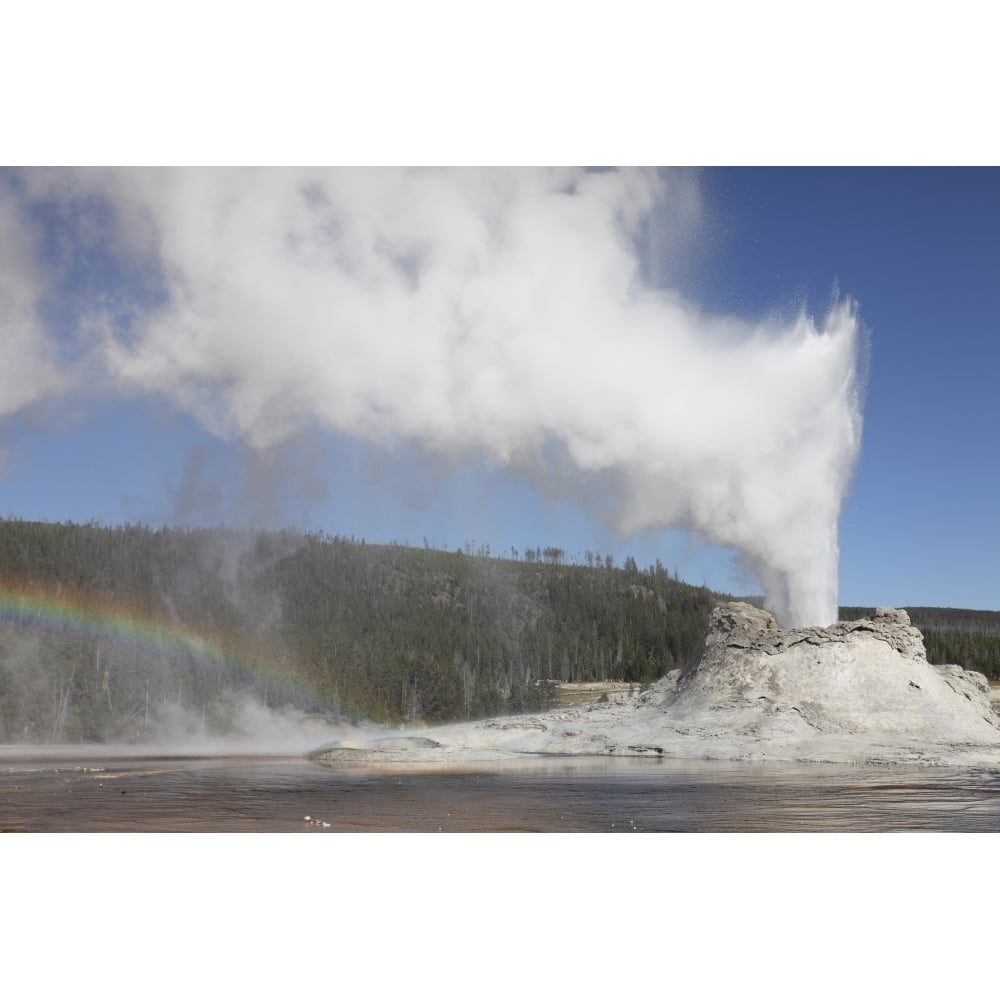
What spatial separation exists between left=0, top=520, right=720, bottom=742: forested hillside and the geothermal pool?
1326 centimetres

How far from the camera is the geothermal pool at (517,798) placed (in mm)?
8891

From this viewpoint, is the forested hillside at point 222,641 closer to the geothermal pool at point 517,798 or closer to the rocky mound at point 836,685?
the geothermal pool at point 517,798

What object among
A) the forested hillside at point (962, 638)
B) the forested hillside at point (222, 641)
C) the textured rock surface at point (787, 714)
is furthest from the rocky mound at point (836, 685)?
the forested hillside at point (962, 638)

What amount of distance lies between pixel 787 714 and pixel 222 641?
Result: 18353 millimetres

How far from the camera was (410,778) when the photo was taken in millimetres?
12352

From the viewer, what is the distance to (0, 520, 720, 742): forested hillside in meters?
26.8

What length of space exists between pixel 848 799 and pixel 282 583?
24772 millimetres

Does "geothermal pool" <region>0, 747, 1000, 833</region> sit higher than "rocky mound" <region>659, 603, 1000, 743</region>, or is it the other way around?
"rocky mound" <region>659, 603, 1000, 743</region>

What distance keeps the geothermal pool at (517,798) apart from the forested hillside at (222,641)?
43.5 feet

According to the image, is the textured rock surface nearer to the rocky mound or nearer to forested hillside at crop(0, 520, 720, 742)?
the rocky mound

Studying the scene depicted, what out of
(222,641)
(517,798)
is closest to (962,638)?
(222,641)

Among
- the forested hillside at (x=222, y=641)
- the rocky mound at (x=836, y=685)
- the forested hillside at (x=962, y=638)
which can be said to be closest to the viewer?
the rocky mound at (x=836, y=685)

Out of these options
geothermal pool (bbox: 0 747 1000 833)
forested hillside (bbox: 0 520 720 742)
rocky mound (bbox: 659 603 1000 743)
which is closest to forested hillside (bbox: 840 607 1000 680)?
forested hillside (bbox: 0 520 720 742)
